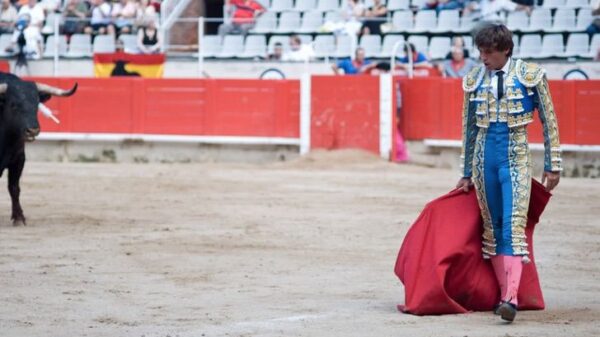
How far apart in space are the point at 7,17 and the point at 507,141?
16.1 metres

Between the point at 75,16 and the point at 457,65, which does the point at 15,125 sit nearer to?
the point at 457,65

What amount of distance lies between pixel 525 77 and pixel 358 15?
519 inches

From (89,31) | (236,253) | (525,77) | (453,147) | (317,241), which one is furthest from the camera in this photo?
(89,31)

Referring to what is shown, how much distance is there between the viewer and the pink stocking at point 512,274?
571cm

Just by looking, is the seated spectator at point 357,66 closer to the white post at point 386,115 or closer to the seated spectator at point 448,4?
the white post at point 386,115

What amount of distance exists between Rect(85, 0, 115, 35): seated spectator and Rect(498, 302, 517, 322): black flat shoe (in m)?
15.2

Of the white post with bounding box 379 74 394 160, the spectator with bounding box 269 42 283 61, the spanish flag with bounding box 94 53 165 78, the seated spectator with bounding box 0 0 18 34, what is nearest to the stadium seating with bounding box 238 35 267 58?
the spectator with bounding box 269 42 283 61

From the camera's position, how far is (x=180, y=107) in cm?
1766

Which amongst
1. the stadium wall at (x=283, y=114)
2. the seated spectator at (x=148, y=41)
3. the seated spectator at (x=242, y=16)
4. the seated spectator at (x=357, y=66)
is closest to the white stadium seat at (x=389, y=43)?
the seated spectator at (x=357, y=66)

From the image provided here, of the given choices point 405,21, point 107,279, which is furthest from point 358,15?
point 107,279

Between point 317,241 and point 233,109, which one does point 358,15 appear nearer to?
point 233,109

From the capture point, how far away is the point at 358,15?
1891 centimetres

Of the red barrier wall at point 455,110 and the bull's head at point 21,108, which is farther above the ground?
the bull's head at point 21,108

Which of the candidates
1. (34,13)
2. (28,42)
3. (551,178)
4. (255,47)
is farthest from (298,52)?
(551,178)
